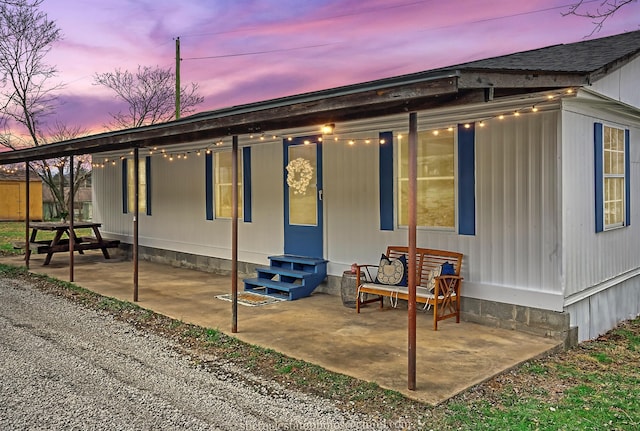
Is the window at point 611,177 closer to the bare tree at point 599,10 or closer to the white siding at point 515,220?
the white siding at point 515,220

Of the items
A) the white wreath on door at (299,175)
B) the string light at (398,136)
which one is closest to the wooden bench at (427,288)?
the string light at (398,136)

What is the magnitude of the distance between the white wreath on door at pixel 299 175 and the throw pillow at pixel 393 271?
198 cm

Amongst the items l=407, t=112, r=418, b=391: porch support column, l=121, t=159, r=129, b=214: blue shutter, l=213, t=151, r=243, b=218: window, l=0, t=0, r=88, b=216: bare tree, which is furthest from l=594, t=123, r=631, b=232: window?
l=0, t=0, r=88, b=216: bare tree

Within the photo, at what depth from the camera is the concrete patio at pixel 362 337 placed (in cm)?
399

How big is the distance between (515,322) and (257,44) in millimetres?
15791

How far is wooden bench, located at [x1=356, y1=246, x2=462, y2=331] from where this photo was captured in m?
5.32

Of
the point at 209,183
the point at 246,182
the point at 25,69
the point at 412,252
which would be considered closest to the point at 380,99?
the point at 412,252

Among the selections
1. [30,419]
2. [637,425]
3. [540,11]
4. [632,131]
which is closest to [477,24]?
[540,11]

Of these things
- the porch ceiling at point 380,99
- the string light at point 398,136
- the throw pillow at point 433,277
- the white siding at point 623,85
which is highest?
the white siding at point 623,85

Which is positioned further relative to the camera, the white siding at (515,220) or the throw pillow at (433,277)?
the throw pillow at (433,277)

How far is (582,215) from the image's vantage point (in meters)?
5.38

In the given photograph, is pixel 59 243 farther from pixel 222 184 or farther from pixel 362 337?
pixel 362 337

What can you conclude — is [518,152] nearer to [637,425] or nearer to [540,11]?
[637,425]

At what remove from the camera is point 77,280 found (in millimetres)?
8289
